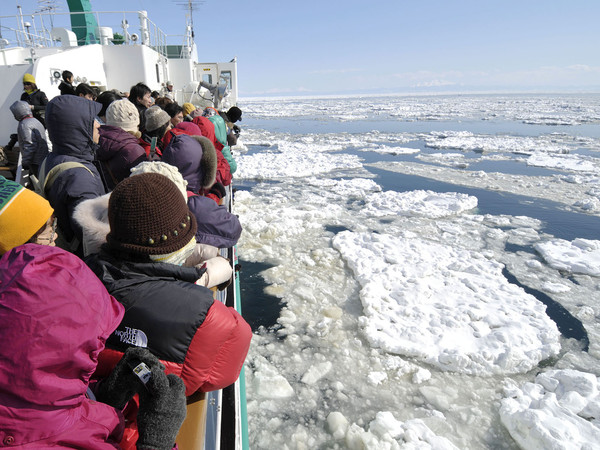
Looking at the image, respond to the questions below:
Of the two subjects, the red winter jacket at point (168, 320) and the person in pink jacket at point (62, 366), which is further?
the red winter jacket at point (168, 320)

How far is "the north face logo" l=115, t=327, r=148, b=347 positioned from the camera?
1037mm

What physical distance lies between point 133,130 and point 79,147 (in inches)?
18.8

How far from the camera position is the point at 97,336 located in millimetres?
817

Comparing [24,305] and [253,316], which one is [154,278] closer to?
[24,305]

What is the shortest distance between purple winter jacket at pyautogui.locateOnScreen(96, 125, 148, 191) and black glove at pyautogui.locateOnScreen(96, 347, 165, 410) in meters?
1.96

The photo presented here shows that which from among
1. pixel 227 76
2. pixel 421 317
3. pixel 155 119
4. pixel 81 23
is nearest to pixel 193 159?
pixel 155 119

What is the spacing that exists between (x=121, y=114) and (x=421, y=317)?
342 centimetres

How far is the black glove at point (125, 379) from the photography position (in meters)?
0.94

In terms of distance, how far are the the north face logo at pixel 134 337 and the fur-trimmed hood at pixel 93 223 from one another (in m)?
0.40

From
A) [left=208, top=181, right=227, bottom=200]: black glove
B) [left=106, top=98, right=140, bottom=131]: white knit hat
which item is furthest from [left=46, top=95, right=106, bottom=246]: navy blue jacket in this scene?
[left=208, top=181, right=227, bottom=200]: black glove

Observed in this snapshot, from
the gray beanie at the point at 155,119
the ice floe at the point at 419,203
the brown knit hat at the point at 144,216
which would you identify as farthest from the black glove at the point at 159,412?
the ice floe at the point at 419,203

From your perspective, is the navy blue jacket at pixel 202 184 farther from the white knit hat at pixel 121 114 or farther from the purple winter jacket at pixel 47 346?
the purple winter jacket at pixel 47 346

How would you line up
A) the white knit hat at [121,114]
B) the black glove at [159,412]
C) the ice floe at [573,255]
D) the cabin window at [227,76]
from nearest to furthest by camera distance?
the black glove at [159,412] < the white knit hat at [121,114] < the ice floe at [573,255] < the cabin window at [227,76]

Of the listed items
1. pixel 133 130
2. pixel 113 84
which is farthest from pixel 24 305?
pixel 113 84
